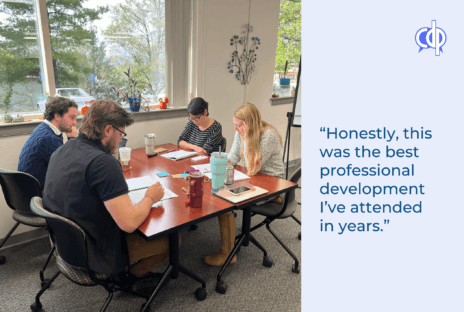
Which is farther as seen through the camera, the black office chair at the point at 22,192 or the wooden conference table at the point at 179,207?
the black office chair at the point at 22,192

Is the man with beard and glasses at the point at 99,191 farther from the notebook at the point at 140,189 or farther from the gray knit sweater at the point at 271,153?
the gray knit sweater at the point at 271,153

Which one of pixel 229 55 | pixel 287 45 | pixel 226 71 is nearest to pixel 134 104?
pixel 226 71

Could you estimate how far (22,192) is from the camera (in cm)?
203

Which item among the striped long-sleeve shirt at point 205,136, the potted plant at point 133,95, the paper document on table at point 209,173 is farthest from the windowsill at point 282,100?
the paper document on table at point 209,173

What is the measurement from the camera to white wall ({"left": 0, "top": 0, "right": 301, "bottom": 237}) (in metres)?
3.42

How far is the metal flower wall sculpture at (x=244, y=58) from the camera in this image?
3.84 m

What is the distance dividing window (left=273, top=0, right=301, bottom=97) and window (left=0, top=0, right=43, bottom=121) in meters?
3.13

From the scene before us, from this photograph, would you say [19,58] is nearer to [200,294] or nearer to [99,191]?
[99,191]

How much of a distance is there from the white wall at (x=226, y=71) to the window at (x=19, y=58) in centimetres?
90

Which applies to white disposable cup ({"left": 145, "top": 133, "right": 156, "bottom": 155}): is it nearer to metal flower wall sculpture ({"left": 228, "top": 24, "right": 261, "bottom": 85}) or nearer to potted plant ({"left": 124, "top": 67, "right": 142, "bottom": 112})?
potted plant ({"left": 124, "top": 67, "right": 142, "bottom": 112})

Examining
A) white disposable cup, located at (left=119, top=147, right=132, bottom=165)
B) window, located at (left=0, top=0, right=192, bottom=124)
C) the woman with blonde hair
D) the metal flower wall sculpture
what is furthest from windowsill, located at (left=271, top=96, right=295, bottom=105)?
white disposable cup, located at (left=119, top=147, right=132, bottom=165)

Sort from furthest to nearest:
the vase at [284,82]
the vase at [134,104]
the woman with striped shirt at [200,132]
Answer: the vase at [284,82] < the vase at [134,104] < the woman with striped shirt at [200,132]
